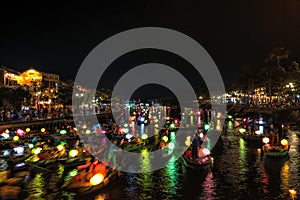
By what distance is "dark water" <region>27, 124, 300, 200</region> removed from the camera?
67.0 feet

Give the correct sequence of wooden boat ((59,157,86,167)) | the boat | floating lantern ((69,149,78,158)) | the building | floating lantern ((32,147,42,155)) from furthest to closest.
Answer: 1. the building
2. floating lantern ((32,147,42,155))
3. floating lantern ((69,149,78,158))
4. wooden boat ((59,157,86,167))
5. the boat

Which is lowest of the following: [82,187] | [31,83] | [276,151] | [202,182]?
[202,182]

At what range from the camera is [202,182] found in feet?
75.2

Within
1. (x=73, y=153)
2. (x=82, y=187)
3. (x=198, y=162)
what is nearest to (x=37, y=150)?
(x=73, y=153)

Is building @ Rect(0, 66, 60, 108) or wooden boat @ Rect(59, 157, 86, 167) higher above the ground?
building @ Rect(0, 66, 60, 108)

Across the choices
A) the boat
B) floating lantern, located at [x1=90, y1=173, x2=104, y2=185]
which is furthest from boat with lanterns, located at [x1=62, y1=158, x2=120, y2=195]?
the boat

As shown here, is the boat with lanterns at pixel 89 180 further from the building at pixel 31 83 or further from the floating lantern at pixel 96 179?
the building at pixel 31 83

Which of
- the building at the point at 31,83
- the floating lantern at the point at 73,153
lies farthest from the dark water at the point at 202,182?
the building at the point at 31,83

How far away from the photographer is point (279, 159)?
94.5ft

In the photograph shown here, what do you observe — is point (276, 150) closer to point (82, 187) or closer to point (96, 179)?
point (96, 179)

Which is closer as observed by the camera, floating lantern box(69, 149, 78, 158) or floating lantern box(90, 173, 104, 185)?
floating lantern box(90, 173, 104, 185)

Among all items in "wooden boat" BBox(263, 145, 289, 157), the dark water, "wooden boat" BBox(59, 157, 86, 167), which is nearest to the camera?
the dark water

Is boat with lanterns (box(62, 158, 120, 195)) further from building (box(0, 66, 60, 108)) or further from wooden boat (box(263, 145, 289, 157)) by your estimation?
building (box(0, 66, 60, 108))

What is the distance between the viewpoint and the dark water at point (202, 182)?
20.4 m
